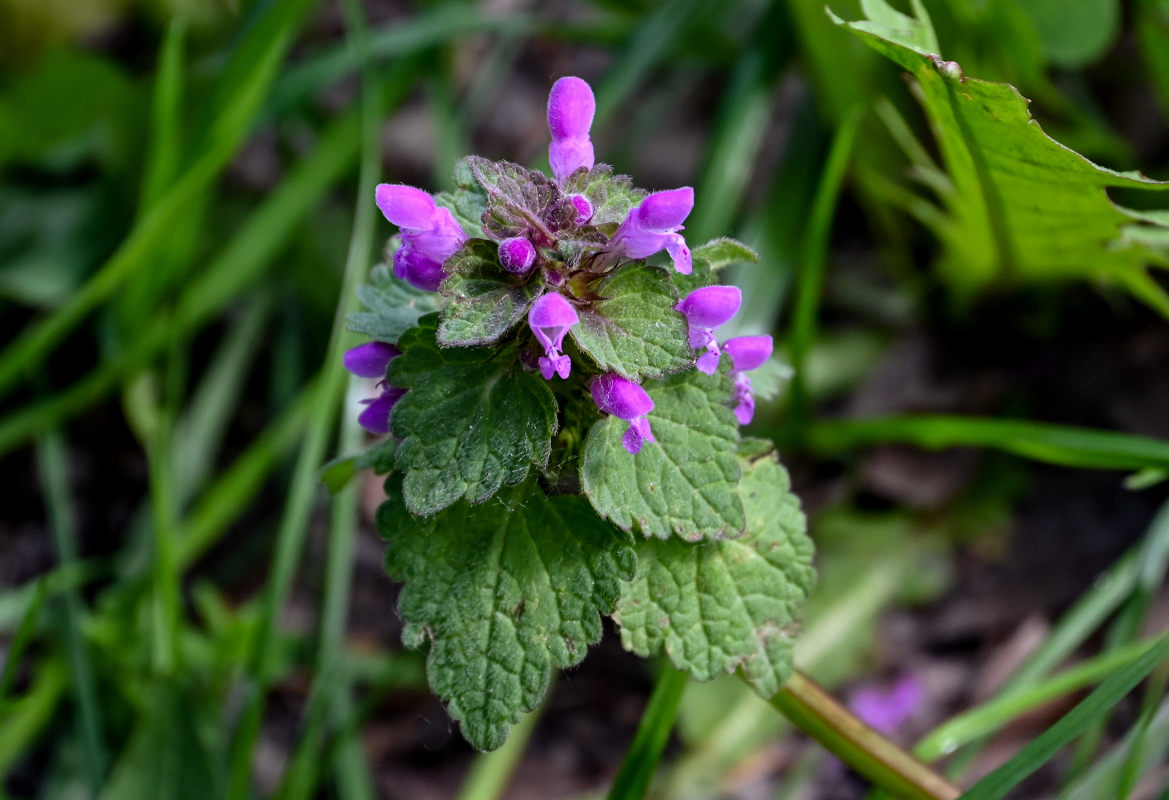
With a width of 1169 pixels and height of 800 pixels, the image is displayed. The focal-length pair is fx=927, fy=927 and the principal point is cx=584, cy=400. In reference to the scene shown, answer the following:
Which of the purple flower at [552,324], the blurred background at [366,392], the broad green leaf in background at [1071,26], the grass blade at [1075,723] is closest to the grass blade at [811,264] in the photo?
the blurred background at [366,392]

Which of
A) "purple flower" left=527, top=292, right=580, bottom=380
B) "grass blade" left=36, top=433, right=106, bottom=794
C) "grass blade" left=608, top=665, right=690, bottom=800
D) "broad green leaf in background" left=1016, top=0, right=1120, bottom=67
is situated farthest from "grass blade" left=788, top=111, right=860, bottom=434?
"grass blade" left=36, top=433, right=106, bottom=794

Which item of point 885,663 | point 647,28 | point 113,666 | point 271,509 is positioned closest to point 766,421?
point 885,663

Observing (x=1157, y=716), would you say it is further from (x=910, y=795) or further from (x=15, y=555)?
(x=15, y=555)

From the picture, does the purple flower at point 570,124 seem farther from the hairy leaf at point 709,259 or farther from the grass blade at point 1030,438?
the grass blade at point 1030,438

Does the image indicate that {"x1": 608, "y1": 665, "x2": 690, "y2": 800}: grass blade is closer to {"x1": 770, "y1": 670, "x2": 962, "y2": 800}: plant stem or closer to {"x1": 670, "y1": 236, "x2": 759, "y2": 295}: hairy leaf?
{"x1": 770, "y1": 670, "x2": 962, "y2": 800}: plant stem

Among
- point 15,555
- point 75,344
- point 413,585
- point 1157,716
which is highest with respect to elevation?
point 413,585

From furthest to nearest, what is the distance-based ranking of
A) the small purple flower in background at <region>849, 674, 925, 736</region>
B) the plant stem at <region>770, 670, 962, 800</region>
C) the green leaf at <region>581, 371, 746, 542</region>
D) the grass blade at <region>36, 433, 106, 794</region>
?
1. the small purple flower in background at <region>849, 674, 925, 736</region>
2. the grass blade at <region>36, 433, 106, 794</region>
3. the plant stem at <region>770, 670, 962, 800</region>
4. the green leaf at <region>581, 371, 746, 542</region>
